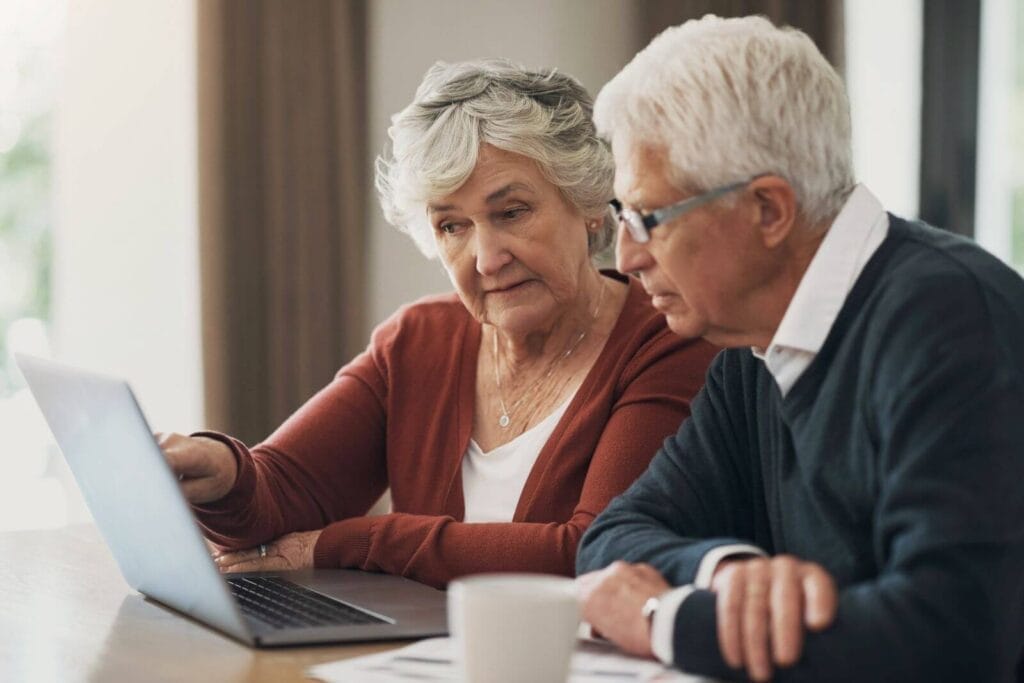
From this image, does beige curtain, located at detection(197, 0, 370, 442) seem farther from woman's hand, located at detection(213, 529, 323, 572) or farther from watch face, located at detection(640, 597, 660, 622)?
watch face, located at detection(640, 597, 660, 622)

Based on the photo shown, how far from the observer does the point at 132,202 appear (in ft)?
11.4

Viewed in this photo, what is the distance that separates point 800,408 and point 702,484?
188mm

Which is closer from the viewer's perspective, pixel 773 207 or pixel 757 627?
pixel 757 627

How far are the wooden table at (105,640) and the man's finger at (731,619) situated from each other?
324mm

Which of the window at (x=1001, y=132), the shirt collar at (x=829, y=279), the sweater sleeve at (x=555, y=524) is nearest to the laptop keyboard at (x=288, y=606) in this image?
the sweater sleeve at (x=555, y=524)

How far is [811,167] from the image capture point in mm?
1286

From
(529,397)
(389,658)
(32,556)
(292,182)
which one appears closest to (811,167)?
(389,658)

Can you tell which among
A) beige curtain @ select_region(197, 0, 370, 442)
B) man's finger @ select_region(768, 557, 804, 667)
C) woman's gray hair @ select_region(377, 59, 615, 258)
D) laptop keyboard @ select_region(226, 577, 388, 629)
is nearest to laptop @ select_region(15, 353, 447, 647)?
laptop keyboard @ select_region(226, 577, 388, 629)

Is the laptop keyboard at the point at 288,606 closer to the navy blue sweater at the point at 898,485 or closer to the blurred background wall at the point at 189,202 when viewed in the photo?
the navy blue sweater at the point at 898,485

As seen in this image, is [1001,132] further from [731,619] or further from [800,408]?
[731,619]

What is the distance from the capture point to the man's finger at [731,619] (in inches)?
42.3

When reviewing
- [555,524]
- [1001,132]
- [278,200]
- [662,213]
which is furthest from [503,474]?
[1001,132]

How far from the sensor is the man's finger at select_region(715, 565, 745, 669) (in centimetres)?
107

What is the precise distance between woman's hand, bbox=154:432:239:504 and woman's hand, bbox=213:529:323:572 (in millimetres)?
81
